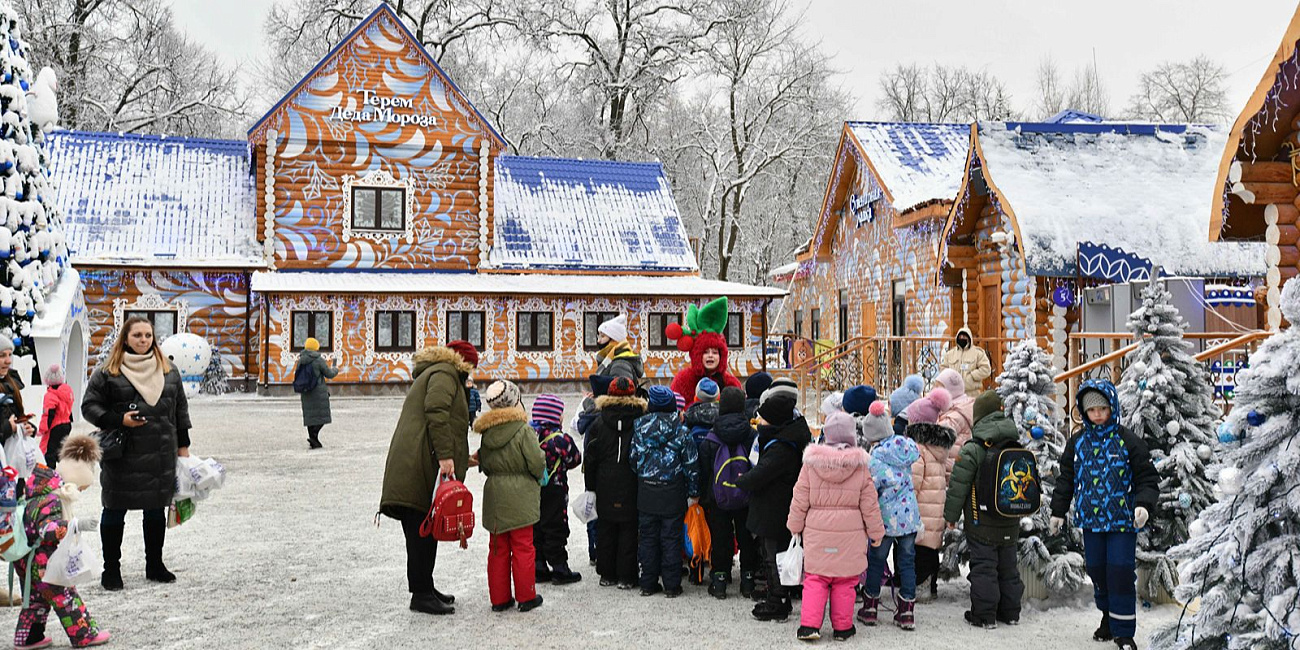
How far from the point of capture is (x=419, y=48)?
26.7 metres

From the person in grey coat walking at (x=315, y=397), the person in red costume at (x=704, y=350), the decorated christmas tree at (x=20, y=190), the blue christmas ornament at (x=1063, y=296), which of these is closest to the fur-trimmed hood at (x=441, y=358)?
the person in red costume at (x=704, y=350)

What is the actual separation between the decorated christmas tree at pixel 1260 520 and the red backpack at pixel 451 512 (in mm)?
3764

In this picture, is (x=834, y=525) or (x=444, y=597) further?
(x=444, y=597)

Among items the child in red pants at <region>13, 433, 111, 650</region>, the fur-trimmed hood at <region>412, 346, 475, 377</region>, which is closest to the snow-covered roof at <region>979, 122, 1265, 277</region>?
the fur-trimmed hood at <region>412, 346, 475, 377</region>

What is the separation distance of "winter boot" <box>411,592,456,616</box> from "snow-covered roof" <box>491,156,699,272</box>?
21.5 meters

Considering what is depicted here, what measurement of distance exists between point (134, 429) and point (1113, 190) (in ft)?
38.6

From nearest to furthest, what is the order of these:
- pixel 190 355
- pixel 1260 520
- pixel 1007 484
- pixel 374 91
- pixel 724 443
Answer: pixel 1260 520 < pixel 1007 484 < pixel 724 443 < pixel 190 355 < pixel 374 91

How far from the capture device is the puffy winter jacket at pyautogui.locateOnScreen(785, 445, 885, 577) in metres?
5.81

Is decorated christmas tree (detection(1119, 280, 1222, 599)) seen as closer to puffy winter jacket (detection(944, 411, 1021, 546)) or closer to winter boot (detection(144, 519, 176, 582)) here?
puffy winter jacket (detection(944, 411, 1021, 546))

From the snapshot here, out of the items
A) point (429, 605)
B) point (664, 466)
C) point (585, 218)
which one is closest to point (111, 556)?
point (429, 605)

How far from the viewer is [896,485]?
20.3 ft

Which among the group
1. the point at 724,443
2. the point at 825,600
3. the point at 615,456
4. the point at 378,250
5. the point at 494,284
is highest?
the point at 378,250

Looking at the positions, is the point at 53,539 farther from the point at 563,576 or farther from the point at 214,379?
the point at 214,379

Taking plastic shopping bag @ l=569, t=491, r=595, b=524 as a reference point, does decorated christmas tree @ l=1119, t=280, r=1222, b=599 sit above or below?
above
